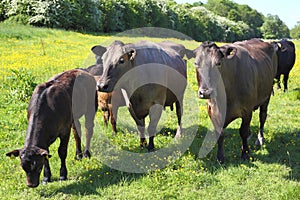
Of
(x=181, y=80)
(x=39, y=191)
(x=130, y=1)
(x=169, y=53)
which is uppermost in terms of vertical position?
(x=130, y=1)

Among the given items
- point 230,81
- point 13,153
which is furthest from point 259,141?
point 13,153

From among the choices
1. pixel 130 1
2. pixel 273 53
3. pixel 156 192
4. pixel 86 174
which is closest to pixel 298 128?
pixel 273 53

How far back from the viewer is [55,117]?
205 inches

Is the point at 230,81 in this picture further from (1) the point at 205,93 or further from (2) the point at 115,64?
(2) the point at 115,64

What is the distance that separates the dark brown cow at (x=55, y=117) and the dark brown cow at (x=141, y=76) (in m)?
0.71

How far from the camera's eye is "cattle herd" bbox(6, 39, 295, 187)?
5113 millimetres

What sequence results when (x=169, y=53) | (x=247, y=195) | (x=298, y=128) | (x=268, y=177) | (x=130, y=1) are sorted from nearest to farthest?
1. (x=247, y=195)
2. (x=268, y=177)
3. (x=169, y=53)
4. (x=298, y=128)
5. (x=130, y=1)

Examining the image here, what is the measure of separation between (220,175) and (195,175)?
43 centimetres

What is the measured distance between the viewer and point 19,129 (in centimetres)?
765

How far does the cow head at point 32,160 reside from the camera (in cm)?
459

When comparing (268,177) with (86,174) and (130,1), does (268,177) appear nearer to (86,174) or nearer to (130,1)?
(86,174)

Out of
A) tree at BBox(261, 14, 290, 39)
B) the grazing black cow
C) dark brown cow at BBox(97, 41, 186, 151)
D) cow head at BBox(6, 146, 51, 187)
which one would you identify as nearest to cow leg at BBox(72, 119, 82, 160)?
dark brown cow at BBox(97, 41, 186, 151)

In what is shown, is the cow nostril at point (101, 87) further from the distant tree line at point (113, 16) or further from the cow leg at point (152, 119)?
the distant tree line at point (113, 16)

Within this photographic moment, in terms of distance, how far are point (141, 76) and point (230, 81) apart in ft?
5.20
